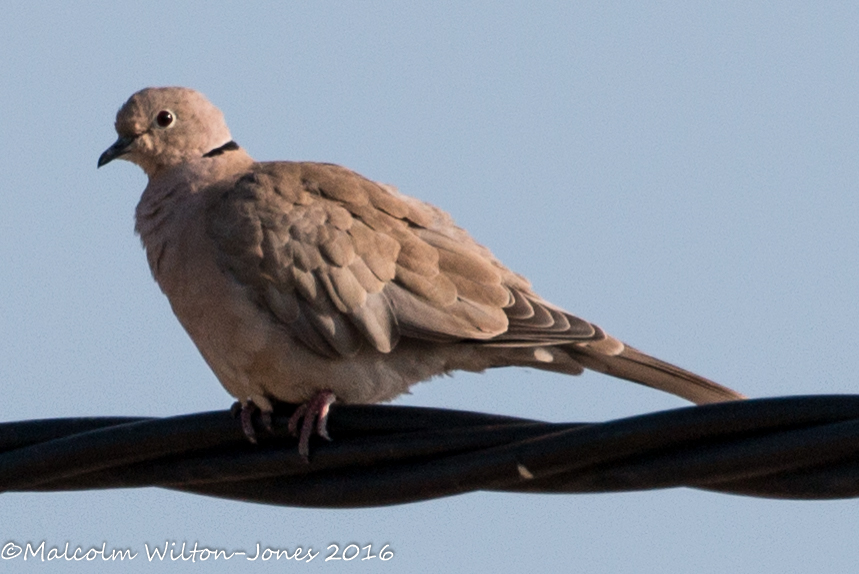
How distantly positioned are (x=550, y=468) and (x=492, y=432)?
19cm

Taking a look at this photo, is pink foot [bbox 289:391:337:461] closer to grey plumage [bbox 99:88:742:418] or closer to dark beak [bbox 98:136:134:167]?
grey plumage [bbox 99:88:742:418]

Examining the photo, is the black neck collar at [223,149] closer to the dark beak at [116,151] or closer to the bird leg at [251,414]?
the dark beak at [116,151]

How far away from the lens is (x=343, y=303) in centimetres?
493

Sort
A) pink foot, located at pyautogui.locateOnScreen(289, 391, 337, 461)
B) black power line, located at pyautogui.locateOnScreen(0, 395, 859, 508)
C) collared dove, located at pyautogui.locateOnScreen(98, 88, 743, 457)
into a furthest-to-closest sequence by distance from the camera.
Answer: collared dove, located at pyautogui.locateOnScreen(98, 88, 743, 457)
pink foot, located at pyautogui.locateOnScreen(289, 391, 337, 461)
black power line, located at pyautogui.locateOnScreen(0, 395, 859, 508)

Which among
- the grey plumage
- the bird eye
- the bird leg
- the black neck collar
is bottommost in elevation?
the bird leg

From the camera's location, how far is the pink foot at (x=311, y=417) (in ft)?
12.9

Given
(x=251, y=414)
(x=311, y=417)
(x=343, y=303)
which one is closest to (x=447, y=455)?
(x=311, y=417)

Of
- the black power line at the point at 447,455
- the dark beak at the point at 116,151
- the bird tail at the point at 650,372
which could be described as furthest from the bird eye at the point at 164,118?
the black power line at the point at 447,455

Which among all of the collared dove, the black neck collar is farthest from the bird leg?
the black neck collar

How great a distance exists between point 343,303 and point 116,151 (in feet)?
6.04

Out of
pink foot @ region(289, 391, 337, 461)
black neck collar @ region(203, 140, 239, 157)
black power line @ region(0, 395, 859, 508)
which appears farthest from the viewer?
black neck collar @ region(203, 140, 239, 157)

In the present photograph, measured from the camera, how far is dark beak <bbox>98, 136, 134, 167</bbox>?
20.3ft

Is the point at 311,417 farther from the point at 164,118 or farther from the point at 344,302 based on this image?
the point at 164,118

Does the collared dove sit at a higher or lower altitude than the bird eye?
lower
